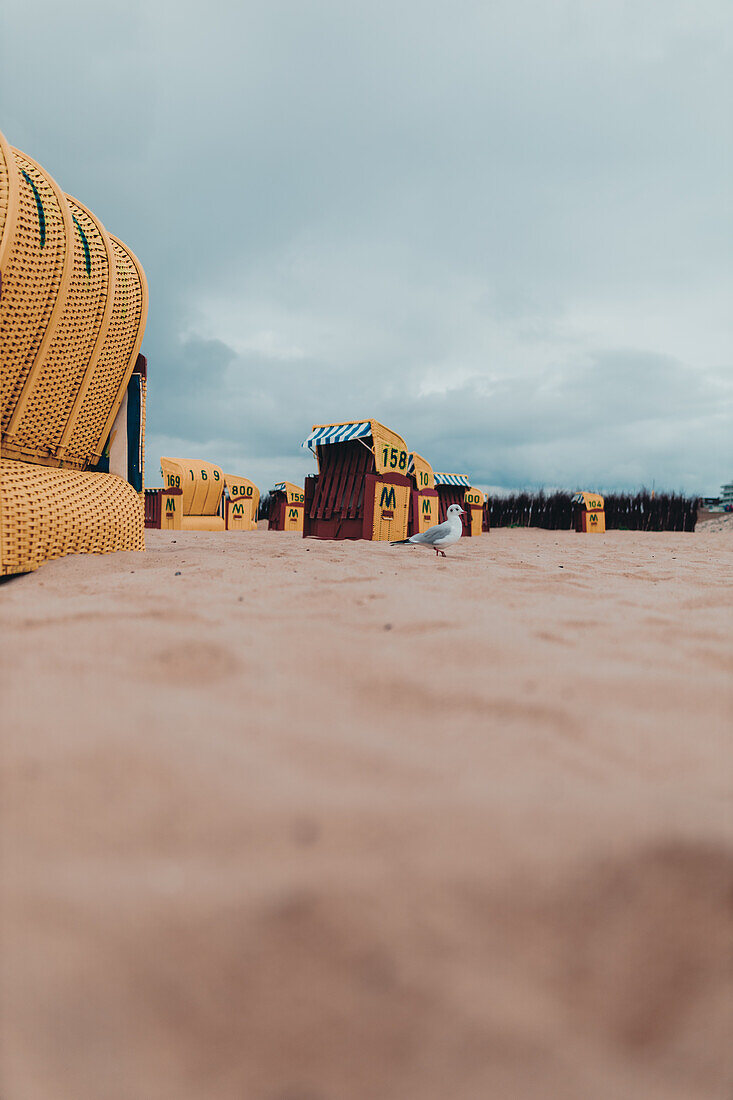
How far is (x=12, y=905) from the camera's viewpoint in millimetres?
645

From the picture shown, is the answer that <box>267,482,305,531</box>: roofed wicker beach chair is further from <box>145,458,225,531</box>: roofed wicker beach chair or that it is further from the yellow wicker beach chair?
the yellow wicker beach chair

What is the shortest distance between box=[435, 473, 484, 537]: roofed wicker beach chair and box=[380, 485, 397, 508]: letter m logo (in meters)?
4.68

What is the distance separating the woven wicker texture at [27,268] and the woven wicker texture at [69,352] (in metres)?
0.06

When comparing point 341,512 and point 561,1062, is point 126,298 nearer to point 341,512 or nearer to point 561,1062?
point 561,1062

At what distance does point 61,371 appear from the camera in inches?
108

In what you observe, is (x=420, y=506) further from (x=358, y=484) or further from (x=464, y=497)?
(x=464, y=497)

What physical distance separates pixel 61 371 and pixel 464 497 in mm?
10070

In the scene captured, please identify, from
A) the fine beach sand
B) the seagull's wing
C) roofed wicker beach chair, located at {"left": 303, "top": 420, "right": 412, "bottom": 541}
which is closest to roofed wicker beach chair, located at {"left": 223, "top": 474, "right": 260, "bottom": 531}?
roofed wicker beach chair, located at {"left": 303, "top": 420, "right": 412, "bottom": 541}

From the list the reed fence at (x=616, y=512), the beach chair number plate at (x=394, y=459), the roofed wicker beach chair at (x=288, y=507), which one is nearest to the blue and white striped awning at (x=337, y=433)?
the beach chair number plate at (x=394, y=459)

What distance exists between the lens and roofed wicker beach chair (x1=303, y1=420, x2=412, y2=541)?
641 cm

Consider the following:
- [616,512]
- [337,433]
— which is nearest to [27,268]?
[337,433]

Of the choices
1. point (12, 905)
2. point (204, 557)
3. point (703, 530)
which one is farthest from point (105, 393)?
point (703, 530)

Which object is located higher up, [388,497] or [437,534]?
[388,497]

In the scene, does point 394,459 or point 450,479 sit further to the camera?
point 450,479
